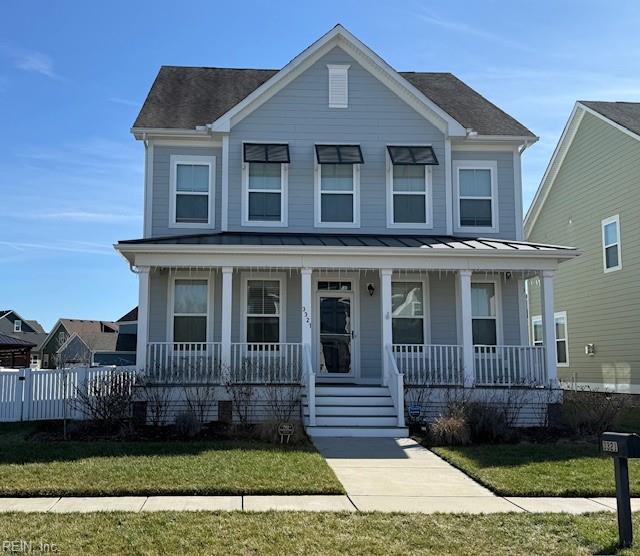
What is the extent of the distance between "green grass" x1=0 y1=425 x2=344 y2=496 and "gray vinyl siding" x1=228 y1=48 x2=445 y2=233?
6462mm

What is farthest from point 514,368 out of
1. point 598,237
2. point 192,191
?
point 192,191

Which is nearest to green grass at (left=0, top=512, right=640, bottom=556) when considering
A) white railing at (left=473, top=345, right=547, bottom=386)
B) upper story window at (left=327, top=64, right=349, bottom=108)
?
white railing at (left=473, top=345, right=547, bottom=386)

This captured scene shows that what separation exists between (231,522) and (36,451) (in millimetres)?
4834

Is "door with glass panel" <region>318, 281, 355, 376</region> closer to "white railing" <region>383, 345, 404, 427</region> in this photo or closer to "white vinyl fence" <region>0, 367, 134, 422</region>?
"white railing" <region>383, 345, 404, 427</region>

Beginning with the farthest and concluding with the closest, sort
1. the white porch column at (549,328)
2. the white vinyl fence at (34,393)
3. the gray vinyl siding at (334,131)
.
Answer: the gray vinyl siding at (334,131)
the white vinyl fence at (34,393)
the white porch column at (549,328)

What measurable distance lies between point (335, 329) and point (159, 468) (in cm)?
702

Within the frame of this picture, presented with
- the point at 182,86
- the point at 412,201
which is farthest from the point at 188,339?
the point at 182,86

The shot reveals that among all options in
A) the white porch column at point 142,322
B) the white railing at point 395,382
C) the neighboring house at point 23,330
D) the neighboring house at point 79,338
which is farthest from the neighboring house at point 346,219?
the neighboring house at point 23,330

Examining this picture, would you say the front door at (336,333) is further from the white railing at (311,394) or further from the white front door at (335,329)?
the white railing at (311,394)

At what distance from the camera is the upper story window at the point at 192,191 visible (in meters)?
15.0

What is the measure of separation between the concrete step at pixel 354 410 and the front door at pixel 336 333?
2.14 m

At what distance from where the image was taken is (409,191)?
15.4 m

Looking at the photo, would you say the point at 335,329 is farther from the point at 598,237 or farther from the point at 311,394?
the point at 598,237

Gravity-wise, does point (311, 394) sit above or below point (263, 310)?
below
